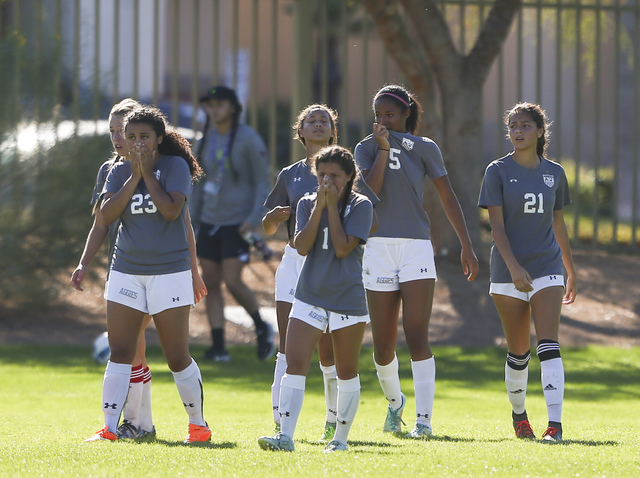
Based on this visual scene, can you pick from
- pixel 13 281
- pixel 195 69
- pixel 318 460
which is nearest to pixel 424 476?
pixel 318 460

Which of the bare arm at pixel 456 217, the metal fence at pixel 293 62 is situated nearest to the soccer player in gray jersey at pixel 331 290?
the bare arm at pixel 456 217

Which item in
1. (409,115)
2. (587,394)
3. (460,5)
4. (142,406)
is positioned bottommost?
(587,394)

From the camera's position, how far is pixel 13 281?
11.3 meters

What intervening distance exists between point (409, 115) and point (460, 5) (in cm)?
815

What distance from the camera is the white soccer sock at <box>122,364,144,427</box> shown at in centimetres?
599

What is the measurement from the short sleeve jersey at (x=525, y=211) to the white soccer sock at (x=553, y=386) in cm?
52

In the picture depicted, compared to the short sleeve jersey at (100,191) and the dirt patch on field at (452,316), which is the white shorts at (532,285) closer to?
the short sleeve jersey at (100,191)

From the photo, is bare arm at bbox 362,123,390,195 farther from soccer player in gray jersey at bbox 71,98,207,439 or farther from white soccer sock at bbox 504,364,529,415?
white soccer sock at bbox 504,364,529,415

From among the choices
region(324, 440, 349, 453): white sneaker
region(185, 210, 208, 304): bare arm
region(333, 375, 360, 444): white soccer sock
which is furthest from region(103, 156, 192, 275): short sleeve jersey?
region(324, 440, 349, 453): white sneaker

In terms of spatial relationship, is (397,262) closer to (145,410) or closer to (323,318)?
(323,318)

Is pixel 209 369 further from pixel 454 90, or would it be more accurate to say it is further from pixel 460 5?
pixel 460 5

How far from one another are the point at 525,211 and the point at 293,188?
1.34 m

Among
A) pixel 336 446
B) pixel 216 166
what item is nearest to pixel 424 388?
pixel 336 446

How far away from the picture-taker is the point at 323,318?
5.32 meters
